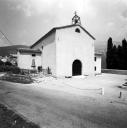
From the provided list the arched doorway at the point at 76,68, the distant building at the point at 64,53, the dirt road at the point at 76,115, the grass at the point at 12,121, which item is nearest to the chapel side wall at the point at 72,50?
the distant building at the point at 64,53

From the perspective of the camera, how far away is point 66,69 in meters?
22.4

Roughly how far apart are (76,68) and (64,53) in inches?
165

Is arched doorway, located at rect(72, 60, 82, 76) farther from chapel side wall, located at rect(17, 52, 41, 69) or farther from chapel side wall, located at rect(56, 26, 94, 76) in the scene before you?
chapel side wall, located at rect(17, 52, 41, 69)

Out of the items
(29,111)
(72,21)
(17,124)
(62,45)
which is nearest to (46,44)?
(62,45)

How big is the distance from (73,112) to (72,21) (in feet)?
82.6

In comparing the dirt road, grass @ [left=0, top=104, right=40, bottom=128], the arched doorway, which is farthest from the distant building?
grass @ [left=0, top=104, right=40, bottom=128]

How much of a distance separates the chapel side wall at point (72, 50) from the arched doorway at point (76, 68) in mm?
628

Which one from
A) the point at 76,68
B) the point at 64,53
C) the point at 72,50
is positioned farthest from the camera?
the point at 76,68

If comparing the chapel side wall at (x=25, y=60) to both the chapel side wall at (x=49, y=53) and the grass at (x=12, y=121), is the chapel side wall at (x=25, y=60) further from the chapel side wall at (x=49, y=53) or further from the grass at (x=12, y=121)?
the grass at (x=12, y=121)

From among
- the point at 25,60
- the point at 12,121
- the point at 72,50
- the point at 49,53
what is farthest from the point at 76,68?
the point at 12,121

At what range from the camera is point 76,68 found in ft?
79.6

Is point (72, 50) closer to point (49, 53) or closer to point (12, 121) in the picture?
point (49, 53)

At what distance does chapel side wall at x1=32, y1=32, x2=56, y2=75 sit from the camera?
22.2 metres

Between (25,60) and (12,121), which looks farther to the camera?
(25,60)
